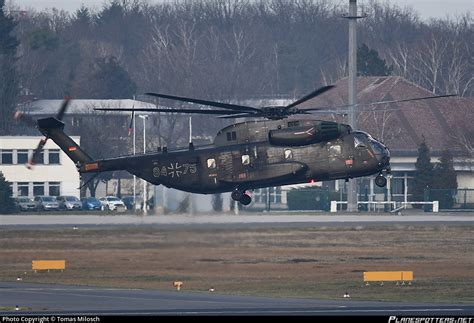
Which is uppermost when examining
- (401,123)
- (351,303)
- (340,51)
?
(340,51)

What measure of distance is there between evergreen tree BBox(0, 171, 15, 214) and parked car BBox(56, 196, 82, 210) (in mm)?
7248

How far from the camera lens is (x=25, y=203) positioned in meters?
97.1

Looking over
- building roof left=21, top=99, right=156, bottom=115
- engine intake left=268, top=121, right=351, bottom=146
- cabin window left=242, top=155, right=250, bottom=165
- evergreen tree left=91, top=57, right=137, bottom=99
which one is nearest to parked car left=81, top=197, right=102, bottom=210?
building roof left=21, top=99, right=156, bottom=115

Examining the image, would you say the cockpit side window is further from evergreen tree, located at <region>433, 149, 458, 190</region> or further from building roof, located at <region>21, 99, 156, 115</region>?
building roof, located at <region>21, 99, 156, 115</region>

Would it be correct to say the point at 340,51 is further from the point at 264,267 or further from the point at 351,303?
the point at 351,303

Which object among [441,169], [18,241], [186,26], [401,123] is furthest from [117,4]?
[18,241]

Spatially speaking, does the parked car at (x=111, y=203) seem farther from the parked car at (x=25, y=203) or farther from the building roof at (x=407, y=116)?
the building roof at (x=407, y=116)

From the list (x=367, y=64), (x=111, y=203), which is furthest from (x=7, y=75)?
(x=367, y=64)

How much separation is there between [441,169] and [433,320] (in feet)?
214

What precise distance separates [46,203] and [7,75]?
14619mm

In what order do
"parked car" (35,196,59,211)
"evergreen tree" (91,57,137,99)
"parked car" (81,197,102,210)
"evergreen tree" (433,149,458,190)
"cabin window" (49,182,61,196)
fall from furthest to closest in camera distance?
1. "evergreen tree" (91,57,137,99)
2. "evergreen tree" (433,149,458,190)
3. "cabin window" (49,182,61,196)
4. "parked car" (81,197,102,210)
5. "parked car" (35,196,59,211)

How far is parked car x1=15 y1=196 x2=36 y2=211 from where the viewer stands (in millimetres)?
95625

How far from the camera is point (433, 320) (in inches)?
1564

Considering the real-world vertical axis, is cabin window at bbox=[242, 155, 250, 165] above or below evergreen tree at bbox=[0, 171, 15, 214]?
above
